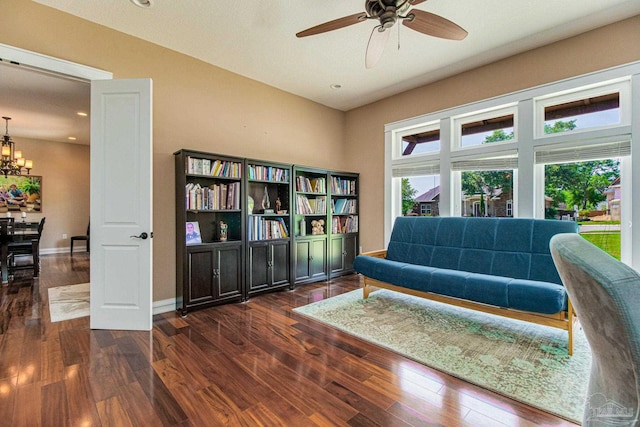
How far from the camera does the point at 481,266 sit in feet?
10.6

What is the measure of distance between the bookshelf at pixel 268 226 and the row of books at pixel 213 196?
171 mm

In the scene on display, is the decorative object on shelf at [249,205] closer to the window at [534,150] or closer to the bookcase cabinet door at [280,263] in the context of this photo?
the bookcase cabinet door at [280,263]

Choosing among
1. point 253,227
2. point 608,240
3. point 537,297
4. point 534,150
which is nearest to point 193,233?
point 253,227

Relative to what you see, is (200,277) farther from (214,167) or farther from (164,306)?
(214,167)

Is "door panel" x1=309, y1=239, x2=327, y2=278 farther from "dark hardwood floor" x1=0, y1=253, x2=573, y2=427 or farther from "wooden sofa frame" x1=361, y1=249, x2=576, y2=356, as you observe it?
"dark hardwood floor" x1=0, y1=253, x2=573, y2=427

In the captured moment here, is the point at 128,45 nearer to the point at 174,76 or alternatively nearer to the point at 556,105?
the point at 174,76

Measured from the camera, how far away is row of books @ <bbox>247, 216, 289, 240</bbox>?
3779mm

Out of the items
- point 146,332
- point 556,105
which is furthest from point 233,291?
point 556,105

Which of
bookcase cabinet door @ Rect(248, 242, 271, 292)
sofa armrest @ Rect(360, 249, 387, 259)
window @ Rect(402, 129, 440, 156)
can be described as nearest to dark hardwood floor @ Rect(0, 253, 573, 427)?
bookcase cabinet door @ Rect(248, 242, 271, 292)

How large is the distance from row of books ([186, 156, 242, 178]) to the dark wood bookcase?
11 millimetres

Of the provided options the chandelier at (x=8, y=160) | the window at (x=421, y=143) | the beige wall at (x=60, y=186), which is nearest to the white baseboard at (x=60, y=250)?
the beige wall at (x=60, y=186)

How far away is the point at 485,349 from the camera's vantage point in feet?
7.70

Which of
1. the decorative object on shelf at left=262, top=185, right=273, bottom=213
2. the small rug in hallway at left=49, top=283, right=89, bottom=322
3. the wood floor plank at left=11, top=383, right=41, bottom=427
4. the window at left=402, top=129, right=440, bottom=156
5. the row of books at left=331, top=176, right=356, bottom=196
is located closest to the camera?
the wood floor plank at left=11, top=383, right=41, bottom=427

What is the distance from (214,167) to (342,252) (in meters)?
2.50
